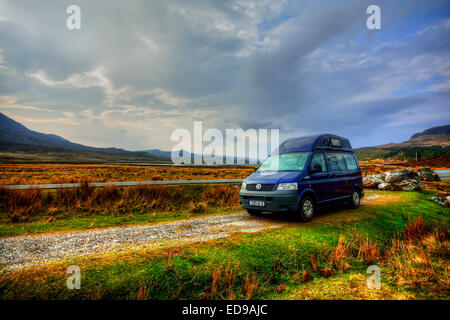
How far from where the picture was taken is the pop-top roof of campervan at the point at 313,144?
8055 mm

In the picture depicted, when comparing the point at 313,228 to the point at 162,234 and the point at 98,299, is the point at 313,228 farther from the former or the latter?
the point at 98,299

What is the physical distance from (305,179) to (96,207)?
8590 millimetres

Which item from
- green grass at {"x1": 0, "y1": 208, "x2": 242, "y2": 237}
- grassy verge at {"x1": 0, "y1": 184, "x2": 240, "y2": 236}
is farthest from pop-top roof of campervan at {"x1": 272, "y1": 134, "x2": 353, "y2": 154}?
green grass at {"x1": 0, "y1": 208, "x2": 242, "y2": 237}

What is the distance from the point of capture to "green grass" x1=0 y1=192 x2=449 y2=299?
320cm

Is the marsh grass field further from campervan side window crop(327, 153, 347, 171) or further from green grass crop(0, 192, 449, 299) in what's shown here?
campervan side window crop(327, 153, 347, 171)

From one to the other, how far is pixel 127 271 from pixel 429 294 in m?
4.59

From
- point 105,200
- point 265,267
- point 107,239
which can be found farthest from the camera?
point 105,200

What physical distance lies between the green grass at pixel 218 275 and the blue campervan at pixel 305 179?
4.81 feet

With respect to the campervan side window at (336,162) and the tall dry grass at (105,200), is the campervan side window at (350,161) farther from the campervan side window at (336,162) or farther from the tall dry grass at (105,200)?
the tall dry grass at (105,200)

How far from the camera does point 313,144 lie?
7988 millimetres

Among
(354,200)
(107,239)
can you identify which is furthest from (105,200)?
(354,200)

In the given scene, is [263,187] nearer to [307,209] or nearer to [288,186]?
[288,186]
